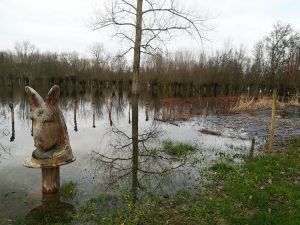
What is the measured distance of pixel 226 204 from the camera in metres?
6.53

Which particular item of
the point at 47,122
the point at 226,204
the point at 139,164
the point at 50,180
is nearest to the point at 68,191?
the point at 50,180

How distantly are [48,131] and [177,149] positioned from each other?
218 inches

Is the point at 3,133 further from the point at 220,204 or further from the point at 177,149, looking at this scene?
the point at 220,204

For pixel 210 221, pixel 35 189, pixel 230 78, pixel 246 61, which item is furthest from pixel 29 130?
pixel 246 61

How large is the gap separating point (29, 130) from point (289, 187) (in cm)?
1244

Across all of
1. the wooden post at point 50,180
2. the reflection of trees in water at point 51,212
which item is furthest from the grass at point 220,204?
the wooden post at point 50,180

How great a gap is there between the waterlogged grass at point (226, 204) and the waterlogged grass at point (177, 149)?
2.30m

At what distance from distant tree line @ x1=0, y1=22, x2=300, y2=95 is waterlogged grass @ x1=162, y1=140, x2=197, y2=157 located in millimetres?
30497

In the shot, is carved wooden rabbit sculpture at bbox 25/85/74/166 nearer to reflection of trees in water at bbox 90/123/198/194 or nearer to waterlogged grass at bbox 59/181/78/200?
waterlogged grass at bbox 59/181/78/200

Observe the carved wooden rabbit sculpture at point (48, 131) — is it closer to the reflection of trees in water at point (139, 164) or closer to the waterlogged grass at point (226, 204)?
the waterlogged grass at point (226, 204)

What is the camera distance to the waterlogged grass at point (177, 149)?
11.0 meters

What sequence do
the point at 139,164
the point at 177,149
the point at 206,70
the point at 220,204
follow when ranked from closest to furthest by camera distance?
the point at 220,204 → the point at 139,164 → the point at 177,149 → the point at 206,70

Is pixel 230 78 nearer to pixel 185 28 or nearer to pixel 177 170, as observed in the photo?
pixel 185 28

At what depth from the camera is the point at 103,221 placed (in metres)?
5.82
